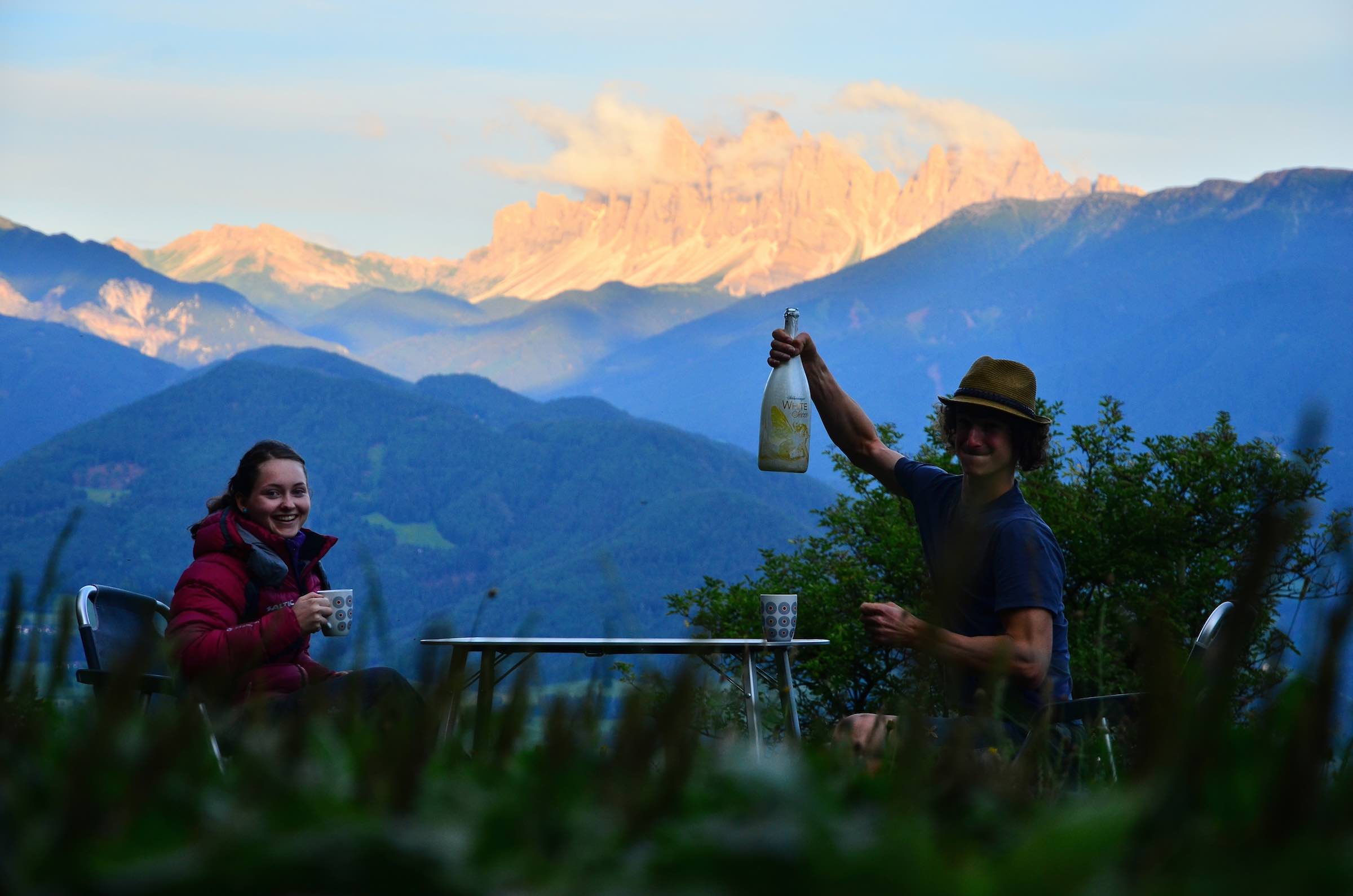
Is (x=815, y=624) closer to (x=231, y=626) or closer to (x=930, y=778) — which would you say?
(x=231, y=626)

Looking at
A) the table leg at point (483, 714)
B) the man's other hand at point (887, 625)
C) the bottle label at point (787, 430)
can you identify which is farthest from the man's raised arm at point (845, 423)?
the table leg at point (483, 714)

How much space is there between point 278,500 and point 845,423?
1808 millimetres

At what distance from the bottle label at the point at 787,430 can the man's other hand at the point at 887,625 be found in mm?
793

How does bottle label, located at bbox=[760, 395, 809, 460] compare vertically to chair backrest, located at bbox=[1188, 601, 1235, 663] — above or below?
above

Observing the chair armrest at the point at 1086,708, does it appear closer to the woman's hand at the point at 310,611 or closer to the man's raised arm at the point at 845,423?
the man's raised arm at the point at 845,423

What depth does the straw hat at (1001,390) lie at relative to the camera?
138 inches

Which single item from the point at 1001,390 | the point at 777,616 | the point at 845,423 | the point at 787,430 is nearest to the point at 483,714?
the point at 1001,390

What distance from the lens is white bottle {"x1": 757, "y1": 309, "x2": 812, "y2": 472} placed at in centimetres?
383

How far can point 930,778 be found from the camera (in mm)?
943

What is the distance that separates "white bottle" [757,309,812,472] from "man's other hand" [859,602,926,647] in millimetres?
787

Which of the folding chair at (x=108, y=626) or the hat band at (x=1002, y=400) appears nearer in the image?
the folding chair at (x=108, y=626)

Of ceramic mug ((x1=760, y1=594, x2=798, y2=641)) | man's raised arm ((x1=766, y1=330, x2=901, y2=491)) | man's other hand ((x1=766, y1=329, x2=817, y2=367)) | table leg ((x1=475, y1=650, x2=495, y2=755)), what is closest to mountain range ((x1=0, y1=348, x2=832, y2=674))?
ceramic mug ((x1=760, y1=594, x2=798, y2=641))

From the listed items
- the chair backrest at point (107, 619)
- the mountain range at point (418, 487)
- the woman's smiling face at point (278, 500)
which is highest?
the mountain range at point (418, 487)

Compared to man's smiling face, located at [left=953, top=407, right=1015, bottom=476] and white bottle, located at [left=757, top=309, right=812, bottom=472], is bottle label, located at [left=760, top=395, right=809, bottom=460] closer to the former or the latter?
white bottle, located at [left=757, top=309, right=812, bottom=472]
